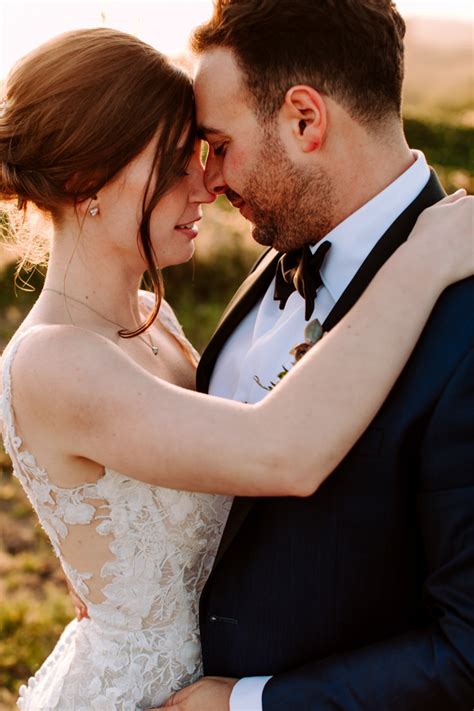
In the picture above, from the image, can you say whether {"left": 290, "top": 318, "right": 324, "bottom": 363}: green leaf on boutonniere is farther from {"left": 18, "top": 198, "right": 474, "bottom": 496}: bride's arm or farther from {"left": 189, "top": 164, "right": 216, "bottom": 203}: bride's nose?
{"left": 189, "top": 164, "right": 216, "bottom": 203}: bride's nose

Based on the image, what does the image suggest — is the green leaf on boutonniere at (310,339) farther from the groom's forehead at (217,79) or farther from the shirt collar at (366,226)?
the groom's forehead at (217,79)

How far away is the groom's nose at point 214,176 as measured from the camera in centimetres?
260

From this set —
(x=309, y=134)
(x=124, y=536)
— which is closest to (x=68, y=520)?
(x=124, y=536)

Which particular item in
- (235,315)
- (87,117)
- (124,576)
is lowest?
(124,576)

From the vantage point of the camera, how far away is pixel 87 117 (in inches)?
90.7

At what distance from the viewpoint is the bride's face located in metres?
2.40

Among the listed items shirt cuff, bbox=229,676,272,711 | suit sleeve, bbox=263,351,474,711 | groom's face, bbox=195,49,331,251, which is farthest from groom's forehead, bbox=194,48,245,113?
shirt cuff, bbox=229,676,272,711

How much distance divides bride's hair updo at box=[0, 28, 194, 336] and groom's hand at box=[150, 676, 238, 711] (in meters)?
1.33

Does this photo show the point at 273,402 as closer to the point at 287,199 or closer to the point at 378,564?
the point at 378,564

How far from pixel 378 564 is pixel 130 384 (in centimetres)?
78

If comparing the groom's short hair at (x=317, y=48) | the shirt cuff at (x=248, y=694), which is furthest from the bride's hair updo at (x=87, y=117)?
the shirt cuff at (x=248, y=694)

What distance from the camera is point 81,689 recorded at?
2.49 m

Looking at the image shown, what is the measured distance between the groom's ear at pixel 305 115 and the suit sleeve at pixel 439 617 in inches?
32.1

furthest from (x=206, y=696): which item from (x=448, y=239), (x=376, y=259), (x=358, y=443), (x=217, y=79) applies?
(x=217, y=79)
